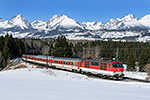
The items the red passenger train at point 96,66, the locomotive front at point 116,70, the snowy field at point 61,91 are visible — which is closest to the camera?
the snowy field at point 61,91

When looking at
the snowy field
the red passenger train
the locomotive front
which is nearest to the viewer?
the snowy field

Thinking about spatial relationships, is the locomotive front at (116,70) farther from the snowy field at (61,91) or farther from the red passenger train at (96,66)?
the snowy field at (61,91)

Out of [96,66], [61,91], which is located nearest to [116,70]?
[96,66]

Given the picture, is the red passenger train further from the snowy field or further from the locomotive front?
the snowy field

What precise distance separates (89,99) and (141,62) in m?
60.7

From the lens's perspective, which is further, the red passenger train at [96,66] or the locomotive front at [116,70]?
the red passenger train at [96,66]

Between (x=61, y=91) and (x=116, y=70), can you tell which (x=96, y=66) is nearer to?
(x=116, y=70)

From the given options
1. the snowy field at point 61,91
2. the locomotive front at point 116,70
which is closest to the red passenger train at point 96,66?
the locomotive front at point 116,70

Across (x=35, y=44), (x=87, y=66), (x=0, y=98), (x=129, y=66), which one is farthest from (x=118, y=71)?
(x=35, y=44)

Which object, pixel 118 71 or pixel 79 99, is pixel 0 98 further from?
pixel 118 71

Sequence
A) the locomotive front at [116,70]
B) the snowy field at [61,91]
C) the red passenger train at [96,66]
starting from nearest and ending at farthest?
1. the snowy field at [61,91]
2. the locomotive front at [116,70]
3. the red passenger train at [96,66]

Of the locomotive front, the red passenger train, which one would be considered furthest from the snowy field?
the red passenger train

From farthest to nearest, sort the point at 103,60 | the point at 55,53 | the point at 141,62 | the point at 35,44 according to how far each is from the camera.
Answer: the point at 35,44 < the point at 55,53 < the point at 141,62 < the point at 103,60

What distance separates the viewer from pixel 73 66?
123 feet
